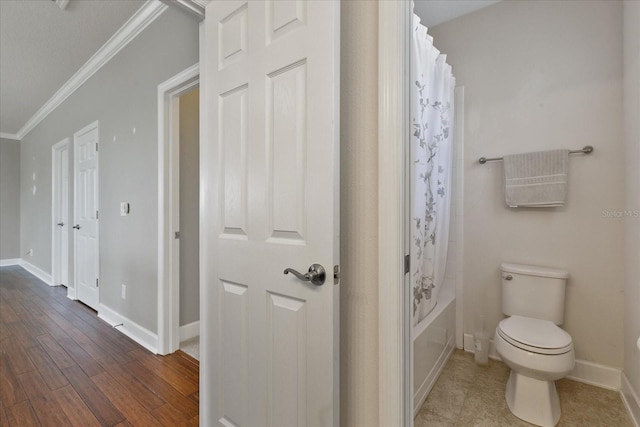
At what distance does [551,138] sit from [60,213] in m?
5.78

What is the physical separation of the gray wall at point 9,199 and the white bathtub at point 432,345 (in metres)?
7.69

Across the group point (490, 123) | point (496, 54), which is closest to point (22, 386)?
point (490, 123)

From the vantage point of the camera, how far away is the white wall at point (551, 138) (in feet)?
5.81

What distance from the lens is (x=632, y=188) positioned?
1566 mm

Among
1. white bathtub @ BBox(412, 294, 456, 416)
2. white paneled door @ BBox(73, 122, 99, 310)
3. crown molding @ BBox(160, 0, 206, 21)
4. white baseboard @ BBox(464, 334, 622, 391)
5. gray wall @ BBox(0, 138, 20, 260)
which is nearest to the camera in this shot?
crown molding @ BBox(160, 0, 206, 21)

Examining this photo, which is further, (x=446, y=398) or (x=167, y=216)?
(x=167, y=216)

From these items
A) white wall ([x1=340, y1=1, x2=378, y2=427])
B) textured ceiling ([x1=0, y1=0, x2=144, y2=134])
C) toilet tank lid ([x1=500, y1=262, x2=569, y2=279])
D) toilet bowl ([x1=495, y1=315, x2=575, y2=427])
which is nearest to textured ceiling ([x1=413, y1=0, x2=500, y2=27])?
white wall ([x1=340, y1=1, x2=378, y2=427])

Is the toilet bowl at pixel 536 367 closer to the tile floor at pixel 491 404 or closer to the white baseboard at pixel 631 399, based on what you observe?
the tile floor at pixel 491 404

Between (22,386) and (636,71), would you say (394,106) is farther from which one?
(22,386)

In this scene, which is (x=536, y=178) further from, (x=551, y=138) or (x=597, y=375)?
(x=597, y=375)

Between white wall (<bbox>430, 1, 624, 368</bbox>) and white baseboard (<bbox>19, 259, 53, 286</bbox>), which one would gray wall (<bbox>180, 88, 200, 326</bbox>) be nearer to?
white wall (<bbox>430, 1, 624, 368</bbox>)

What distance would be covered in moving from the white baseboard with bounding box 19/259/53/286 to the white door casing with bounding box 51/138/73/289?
29 cm

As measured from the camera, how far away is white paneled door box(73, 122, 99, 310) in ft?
10.4

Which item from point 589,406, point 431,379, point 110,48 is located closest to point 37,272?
point 110,48
